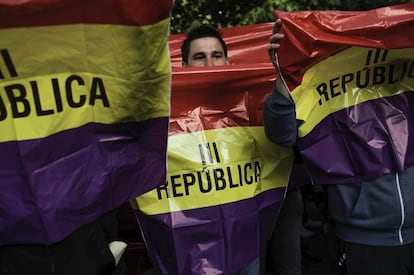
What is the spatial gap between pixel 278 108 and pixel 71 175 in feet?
2.64

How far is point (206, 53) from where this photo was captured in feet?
8.84

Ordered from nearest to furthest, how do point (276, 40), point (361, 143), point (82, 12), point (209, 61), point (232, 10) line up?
point (82, 12) < point (276, 40) < point (361, 143) < point (209, 61) < point (232, 10)

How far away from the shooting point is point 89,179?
1.66 meters

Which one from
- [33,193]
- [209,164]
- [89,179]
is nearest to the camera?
[33,193]

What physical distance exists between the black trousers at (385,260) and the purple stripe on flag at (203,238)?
42 cm

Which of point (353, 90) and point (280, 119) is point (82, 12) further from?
point (353, 90)

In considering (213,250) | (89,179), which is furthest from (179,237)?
(89,179)

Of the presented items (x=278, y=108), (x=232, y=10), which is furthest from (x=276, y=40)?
(x=232, y=10)

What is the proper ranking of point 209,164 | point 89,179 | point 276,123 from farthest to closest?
point 209,164 < point 276,123 < point 89,179

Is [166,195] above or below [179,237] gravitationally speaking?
above

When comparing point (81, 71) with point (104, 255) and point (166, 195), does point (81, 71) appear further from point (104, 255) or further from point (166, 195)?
point (166, 195)

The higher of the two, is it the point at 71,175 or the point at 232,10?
the point at 232,10

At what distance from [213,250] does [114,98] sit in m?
0.82

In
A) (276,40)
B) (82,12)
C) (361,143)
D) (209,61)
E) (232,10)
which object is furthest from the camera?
(232,10)
